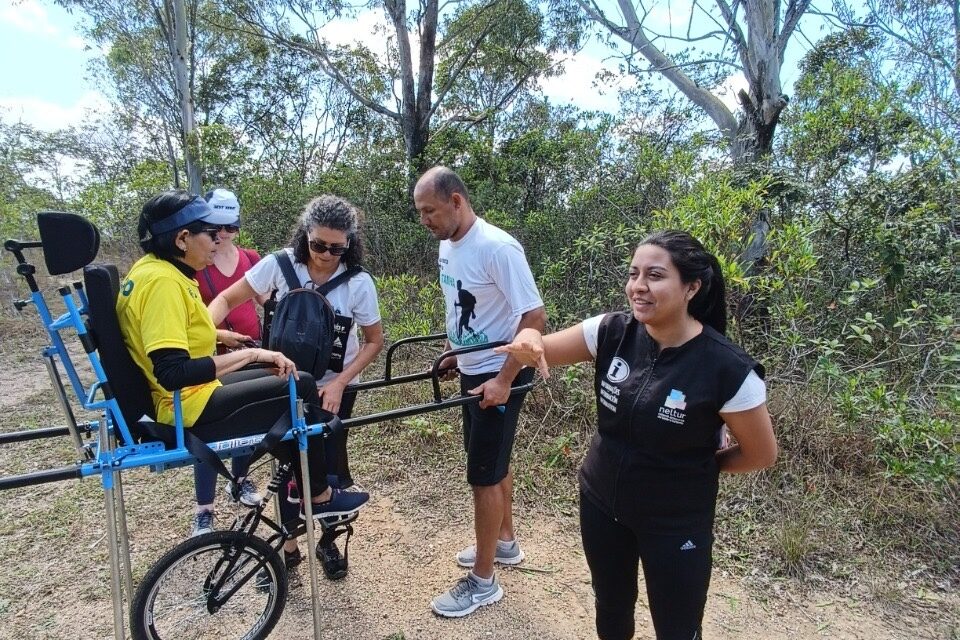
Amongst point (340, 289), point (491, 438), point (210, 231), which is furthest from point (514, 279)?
point (210, 231)

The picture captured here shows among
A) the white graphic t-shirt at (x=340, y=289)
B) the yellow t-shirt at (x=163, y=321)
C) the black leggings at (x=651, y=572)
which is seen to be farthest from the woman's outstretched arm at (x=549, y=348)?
the yellow t-shirt at (x=163, y=321)

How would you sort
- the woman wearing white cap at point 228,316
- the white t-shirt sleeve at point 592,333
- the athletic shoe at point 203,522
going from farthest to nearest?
1. the athletic shoe at point 203,522
2. the woman wearing white cap at point 228,316
3. the white t-shirt sleeve at point 592,333

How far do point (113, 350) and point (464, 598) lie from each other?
1854mm

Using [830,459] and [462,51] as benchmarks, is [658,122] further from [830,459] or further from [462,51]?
[830,459]

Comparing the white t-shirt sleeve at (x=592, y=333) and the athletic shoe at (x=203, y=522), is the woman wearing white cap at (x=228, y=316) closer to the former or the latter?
the athletic shoe at (x=203, y=522)

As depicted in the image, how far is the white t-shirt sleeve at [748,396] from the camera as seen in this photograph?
1576 millimetres

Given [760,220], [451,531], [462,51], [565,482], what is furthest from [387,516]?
[462,51]

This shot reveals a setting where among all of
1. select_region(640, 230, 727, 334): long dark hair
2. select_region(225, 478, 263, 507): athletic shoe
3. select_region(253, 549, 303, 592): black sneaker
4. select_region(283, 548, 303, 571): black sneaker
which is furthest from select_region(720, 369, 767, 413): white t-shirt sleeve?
select_region(225, 478, 263, 507): athletic shoe

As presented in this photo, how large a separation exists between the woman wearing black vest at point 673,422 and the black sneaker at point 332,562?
1.65 metres

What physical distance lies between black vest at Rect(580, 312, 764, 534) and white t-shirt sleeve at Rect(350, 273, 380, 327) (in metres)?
1.28

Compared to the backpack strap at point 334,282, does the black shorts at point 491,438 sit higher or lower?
lower

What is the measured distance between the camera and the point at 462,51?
11.7 meters

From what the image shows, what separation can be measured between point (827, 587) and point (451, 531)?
197cm

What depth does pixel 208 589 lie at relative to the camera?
7.43ft
